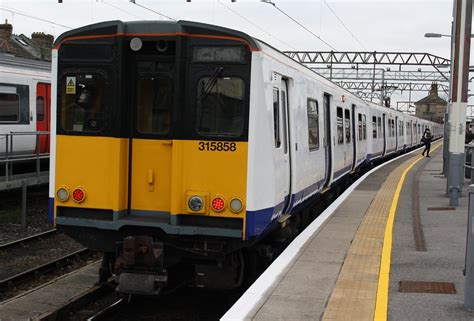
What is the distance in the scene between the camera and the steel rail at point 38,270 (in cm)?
808

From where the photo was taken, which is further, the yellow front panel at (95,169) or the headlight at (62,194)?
the headlight at (62,194)

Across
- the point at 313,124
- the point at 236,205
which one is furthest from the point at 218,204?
the point at 313,124

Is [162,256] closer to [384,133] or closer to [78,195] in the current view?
[78,195]

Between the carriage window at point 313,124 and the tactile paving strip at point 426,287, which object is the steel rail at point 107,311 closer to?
the tactile paving strip at point 426,287

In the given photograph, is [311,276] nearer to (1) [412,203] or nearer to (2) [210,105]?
(2) [210,105]

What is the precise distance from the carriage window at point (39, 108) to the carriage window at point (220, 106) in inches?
382

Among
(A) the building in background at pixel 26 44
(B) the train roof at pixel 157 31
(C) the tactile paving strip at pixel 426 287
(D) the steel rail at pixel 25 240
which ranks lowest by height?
(D) the steel rail at pixel 25 240

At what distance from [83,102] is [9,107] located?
26.4 ft

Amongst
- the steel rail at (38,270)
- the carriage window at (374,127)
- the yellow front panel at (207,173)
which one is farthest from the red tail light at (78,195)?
the carriage window at (374,127)

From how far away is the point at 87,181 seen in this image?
20.5 feet

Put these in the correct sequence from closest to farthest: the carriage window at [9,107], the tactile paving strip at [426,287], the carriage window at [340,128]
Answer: the tactile paving strip at [426,287] → the carriage window at [340,128] → the carriage window at [9,107]

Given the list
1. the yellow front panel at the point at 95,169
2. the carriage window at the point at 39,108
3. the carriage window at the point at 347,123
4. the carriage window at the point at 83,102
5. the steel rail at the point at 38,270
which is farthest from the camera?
the carriage window at the point at 39,108

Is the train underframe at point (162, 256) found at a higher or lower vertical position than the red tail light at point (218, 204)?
lower

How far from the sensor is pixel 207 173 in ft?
19.6
